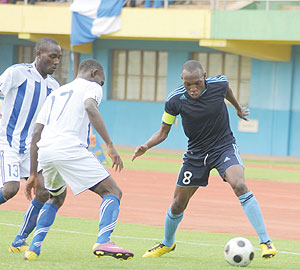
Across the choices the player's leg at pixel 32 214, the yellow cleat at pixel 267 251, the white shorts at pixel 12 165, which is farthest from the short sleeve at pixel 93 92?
the yellow cleat at pixel 267 251

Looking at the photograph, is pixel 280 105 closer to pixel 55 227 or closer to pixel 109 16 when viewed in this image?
pixel 109 16

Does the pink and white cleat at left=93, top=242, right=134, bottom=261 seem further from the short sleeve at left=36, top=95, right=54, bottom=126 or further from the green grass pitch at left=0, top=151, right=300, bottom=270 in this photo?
the short sleeve at left=36, top=95, right=54, bottom=126

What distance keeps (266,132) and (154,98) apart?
5.19 metres

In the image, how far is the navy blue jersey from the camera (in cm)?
874

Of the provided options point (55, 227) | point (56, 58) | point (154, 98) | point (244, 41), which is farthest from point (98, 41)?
point (56, 58)

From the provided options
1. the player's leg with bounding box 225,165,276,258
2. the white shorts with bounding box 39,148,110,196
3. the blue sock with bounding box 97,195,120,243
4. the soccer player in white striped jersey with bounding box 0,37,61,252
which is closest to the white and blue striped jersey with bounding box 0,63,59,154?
the soccer player in white striped jersey with bounding box 0,37,61,252

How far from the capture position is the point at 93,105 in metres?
7.48

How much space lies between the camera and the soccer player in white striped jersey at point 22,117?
28.0 ft

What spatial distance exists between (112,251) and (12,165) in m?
1.99

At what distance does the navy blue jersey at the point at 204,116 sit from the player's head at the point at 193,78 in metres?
0.19

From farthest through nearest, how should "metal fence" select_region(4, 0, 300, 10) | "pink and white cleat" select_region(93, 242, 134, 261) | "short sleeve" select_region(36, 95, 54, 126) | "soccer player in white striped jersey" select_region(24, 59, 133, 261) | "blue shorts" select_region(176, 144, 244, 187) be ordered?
1. "metal fence" select_region(4, 0, 300, 10)
2. "blue shorts" select_region(176, 144, 244, 187)
3. "short sleeve" select_region(36, 95, 54, 126)
4. "soccer player in white striped jersey" select_region(24, 59, 133, 261)
5. "pink and white cleat" select_region(93, 242, 134, 261)

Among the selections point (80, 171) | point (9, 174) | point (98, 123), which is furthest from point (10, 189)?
point (98, 123)

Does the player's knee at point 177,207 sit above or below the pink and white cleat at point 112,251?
above

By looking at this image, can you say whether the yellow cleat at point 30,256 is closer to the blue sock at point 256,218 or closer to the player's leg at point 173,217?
the player's leg at point 173,217
